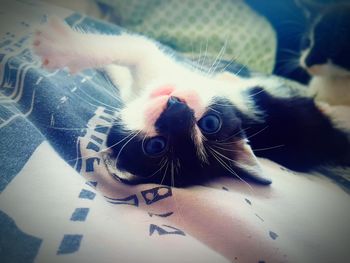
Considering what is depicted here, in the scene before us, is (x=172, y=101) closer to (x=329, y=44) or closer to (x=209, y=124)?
(x=209, y=124)

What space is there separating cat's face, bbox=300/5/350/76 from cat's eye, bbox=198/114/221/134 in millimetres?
292

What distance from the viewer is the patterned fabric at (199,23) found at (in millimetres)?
781

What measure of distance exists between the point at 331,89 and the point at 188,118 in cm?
35

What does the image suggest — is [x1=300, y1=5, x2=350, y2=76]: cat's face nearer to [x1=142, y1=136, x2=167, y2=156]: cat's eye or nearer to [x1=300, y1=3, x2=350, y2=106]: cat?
[x1=300, y1=3, x2=350, y2=106]: cat

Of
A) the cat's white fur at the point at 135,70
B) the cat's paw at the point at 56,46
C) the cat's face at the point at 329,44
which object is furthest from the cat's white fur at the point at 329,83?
the cat's paw at the point at 56,46

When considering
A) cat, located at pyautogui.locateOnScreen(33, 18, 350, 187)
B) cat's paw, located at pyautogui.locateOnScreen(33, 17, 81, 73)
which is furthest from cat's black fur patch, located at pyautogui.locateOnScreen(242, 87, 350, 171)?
cat's paw, located at pyautogui.locateOnScreen(33, 17, 81, 73)

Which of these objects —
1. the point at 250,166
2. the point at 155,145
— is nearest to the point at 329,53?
the point at 250,166

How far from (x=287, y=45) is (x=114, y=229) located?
0.56 meters

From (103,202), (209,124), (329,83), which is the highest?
(329,83)

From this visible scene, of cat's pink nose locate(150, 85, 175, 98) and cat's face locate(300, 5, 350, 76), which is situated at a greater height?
cat's face locate(300, 5, 350, 76)

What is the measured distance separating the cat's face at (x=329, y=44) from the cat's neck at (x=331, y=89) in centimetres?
1

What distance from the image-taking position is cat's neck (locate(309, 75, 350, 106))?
74 centimetres

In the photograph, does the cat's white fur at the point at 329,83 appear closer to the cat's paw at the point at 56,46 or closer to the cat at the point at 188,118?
the cat at the point at 188,118

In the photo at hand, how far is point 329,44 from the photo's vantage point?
30.6 inches
